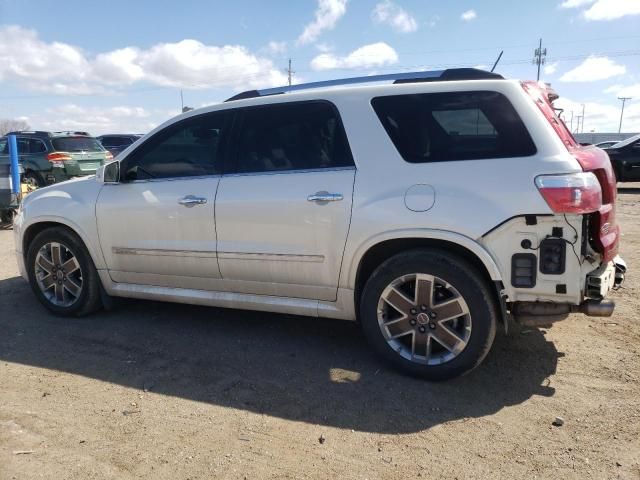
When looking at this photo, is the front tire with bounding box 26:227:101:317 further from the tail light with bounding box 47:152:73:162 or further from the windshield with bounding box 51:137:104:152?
the windshield with bounding box 51:137:104:152

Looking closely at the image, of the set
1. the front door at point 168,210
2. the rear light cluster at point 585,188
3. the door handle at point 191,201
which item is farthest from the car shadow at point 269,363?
the door handle at point 191,201

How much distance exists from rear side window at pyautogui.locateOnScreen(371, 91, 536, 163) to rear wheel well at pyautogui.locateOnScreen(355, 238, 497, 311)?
530 millimetres

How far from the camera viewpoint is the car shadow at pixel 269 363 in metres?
3.17

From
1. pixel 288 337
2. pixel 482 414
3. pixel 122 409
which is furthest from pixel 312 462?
pixel 288 337

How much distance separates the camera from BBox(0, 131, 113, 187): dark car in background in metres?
13.5

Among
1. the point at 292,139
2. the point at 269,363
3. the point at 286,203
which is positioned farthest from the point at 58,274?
the point at 292,139

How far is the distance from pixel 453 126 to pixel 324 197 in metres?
0.96

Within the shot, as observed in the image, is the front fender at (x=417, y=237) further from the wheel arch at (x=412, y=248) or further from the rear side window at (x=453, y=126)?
the rear side window at (x=453, y=126)

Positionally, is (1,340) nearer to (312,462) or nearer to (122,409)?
(122,409)

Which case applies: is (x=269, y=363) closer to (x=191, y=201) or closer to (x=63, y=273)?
(x=191, y=201)

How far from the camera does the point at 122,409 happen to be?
126 inches

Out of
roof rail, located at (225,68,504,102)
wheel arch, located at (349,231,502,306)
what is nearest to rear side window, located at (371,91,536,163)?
roof rail, located at (225,68,504,102)

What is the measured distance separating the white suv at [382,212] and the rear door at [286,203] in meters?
0.01

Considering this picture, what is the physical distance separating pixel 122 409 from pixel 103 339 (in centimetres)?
124
